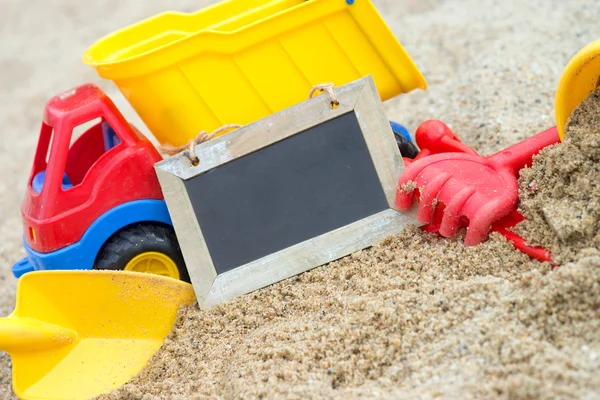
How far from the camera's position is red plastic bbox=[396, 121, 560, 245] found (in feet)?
5.53

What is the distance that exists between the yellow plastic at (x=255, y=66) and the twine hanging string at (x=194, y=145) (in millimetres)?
29

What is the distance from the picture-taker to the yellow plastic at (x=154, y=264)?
6.36 ft

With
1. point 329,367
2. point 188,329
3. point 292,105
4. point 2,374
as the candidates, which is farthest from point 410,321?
point 2,374

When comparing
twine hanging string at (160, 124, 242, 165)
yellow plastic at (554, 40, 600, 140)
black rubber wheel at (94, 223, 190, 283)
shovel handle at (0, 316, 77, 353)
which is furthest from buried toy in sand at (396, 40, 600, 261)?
shovel handle at (0, 316, 77, 353)

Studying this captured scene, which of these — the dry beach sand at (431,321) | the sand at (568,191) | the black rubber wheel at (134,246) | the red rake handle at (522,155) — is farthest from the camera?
the black rubber wheel at (134,246)

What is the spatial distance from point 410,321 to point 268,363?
327 millimetres

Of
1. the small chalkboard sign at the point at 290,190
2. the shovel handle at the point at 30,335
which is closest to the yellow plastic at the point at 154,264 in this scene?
the small chalkboard sign at the point at 290,190

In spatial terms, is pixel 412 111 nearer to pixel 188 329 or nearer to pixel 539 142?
pixel 539 142

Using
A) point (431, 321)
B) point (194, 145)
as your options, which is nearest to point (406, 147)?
point (194, 145)

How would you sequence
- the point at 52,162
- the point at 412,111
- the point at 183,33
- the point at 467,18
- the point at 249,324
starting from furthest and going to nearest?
the point at 467,18
the point at 412,111
the point at 183,33
the point at 52,162
the point at 249,324

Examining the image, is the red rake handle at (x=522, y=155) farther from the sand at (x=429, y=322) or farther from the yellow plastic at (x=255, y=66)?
the yellow plastic at (x=255, y=66)

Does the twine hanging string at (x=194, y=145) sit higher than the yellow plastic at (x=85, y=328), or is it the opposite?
the twine hanging string at (x=194, y=145)

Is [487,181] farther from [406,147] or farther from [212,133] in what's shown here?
[212,133]

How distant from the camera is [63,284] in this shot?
1.75 metres
